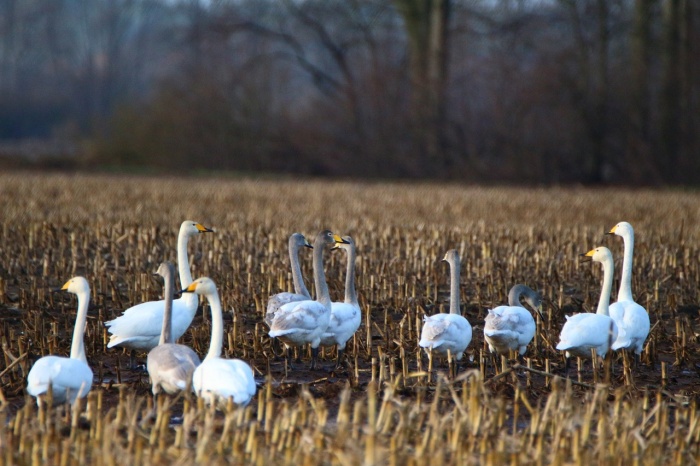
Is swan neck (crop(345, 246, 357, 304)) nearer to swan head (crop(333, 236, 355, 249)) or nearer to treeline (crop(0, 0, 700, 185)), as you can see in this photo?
swan head (crop(333, 236, 355, 249))

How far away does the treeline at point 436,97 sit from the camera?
25.9 metres

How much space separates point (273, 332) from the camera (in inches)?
233

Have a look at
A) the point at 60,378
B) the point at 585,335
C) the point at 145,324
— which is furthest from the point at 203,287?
the point at 585,335

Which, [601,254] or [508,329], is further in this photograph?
[601,254]

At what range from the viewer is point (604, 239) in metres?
11.8

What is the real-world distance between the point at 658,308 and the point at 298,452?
4973mm

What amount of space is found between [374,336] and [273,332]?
1399 millimetres

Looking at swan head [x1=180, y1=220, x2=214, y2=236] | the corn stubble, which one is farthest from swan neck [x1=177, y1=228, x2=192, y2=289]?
the corn stubble

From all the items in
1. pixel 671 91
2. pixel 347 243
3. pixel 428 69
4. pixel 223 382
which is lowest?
pixel 223 382

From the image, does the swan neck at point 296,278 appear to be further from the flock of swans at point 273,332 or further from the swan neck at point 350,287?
the swan neck at point 350,287

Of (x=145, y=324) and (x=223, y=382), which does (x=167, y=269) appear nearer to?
(x=145, y=324)

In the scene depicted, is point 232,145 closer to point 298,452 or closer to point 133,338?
point 133,338

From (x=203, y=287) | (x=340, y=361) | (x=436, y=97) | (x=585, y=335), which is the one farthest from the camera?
(x=436, y=97)

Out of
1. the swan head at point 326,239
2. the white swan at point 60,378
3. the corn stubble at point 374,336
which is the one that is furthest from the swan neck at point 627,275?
the white swan at point 60,378
